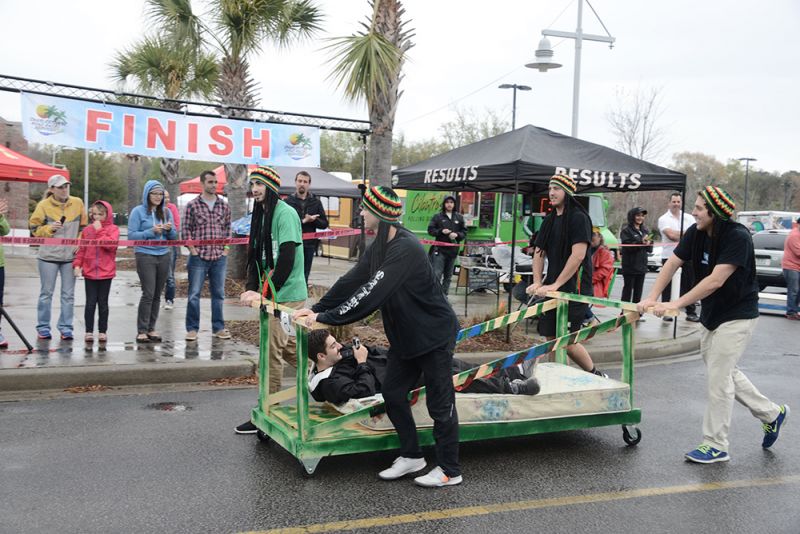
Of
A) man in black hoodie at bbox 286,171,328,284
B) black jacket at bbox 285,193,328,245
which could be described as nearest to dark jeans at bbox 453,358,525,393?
man in black hoodie at bbox 286,171,328,284

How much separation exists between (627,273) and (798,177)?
70.6 metres

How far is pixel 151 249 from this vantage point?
8117 mm

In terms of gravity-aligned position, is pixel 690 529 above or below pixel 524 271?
below

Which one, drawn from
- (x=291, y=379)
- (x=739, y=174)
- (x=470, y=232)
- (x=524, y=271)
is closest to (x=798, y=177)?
(x=739, y=174)

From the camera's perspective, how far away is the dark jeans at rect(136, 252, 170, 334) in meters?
8.10

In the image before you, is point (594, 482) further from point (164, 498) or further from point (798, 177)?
point (798, 177)

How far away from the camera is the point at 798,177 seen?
71.8 m

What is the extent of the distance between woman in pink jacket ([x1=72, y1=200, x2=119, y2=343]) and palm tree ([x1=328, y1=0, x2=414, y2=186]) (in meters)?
3.57

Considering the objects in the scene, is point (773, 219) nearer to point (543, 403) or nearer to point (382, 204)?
point (543, 403)

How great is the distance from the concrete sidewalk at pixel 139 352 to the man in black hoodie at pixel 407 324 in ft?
9.94

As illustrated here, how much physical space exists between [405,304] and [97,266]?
4.80 meters

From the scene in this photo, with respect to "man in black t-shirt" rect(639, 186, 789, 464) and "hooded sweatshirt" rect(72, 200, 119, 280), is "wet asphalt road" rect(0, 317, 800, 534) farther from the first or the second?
"hooded sweatshirt" rect(72, 200, 119, 280)

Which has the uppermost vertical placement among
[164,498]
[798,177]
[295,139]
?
[798,177]

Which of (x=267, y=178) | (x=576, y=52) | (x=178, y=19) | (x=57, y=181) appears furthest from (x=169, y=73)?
(x=267, y=178)
